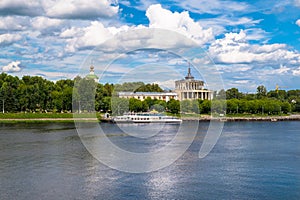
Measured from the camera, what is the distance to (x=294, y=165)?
674 inches

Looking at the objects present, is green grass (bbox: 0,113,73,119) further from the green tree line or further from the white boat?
the white boat

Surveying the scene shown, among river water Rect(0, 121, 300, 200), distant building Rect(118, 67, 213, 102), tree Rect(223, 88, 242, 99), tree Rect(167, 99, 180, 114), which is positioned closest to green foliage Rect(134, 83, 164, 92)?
distant building Rect(118, 67, 213, 102)

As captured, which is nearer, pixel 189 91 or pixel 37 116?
pixel 37 116

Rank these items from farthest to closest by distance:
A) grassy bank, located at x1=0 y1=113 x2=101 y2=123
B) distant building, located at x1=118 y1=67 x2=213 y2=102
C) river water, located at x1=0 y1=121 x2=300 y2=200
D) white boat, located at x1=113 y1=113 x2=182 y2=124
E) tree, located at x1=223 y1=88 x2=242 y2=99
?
tree, located at x1=223 y1=88 x2=242 y2=99 → distant building, located at x1=118 y1=67 x2=213 y2=102 → white boat, located at x1=113 y1=113 x2=182 y2=124 → grassy bank, located at x1=0 y1=113 x2=101 y2=123 → river water, located at x1=0 y1=121 x2=300 y2=200

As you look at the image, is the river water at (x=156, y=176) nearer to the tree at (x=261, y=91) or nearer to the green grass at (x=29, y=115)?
the green grass at (x=29, y=115)

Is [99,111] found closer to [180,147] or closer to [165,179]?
[180,147]

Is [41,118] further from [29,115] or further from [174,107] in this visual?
[174,107]

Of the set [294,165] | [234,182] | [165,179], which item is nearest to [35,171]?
[165,179]

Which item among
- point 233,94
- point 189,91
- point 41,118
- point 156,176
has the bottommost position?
point 156,176

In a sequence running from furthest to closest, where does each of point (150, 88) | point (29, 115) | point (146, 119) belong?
point (150, 88) → point (146, 119) → point (29, 115)

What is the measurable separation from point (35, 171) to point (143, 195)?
17.2ft

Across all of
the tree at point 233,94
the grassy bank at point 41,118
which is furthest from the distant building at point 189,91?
the grassy bank at point 41,118

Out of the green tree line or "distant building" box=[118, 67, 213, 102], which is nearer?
the green tree line

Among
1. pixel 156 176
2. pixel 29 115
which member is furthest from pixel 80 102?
pixel 156 176
